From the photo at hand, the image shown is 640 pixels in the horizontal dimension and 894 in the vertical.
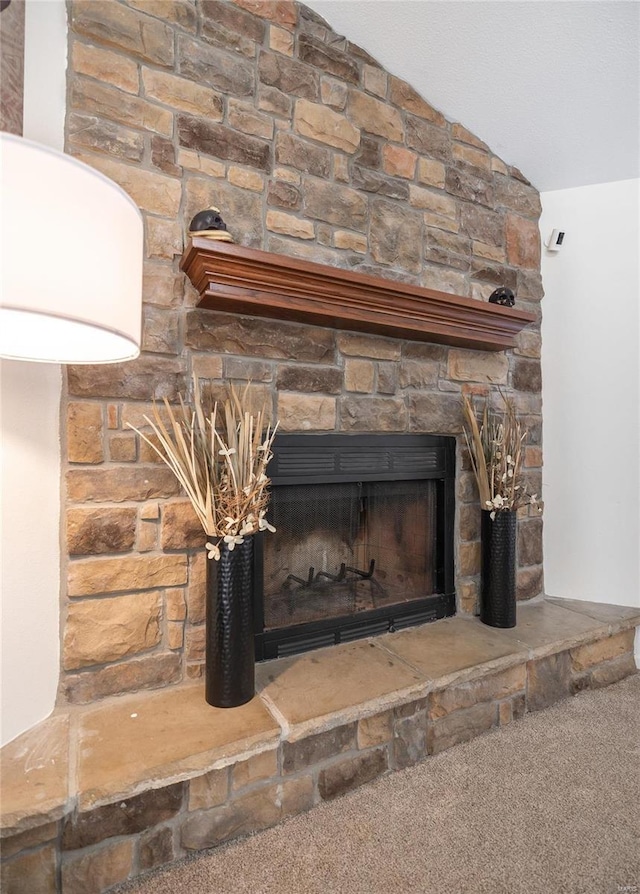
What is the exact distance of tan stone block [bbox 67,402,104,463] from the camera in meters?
1.32

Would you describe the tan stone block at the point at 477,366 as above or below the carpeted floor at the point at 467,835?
above

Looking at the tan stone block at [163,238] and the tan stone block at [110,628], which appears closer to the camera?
the tan stone block at [110,628]

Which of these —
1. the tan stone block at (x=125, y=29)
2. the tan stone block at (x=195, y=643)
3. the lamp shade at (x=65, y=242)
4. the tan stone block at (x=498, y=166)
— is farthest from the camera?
the tan stone block at (x=498, y=166)

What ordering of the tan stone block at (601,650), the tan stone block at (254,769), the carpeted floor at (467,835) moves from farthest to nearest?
the tan stone block at (601,650), the tan stone block at (254,769), the carpeted floor at (467,835)

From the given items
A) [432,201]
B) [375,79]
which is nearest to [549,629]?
[432,201]

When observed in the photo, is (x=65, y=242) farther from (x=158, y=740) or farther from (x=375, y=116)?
(x=375, y=116)

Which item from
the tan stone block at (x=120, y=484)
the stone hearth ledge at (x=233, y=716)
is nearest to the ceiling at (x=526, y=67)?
the tan stone block at (x=120, y=484)

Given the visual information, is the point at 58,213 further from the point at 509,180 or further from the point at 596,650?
the point at 596,650

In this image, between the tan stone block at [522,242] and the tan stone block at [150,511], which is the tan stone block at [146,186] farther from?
the tan stone block at [522,242]

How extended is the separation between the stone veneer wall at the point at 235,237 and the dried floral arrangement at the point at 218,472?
0.13 meters

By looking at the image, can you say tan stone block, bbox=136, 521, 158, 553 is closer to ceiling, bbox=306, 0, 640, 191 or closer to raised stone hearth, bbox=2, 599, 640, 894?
raised stone hearth, bbox=2, 599, 640, 894

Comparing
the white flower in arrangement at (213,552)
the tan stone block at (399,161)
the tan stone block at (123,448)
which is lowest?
the white flower in arrangement at (213,552)

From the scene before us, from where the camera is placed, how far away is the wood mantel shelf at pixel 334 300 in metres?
1.38

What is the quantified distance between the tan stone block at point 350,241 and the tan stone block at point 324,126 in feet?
1.12
